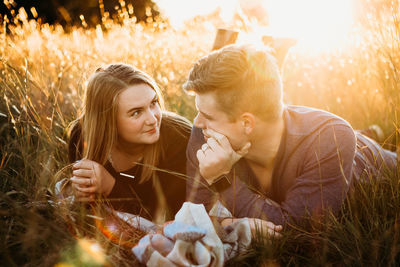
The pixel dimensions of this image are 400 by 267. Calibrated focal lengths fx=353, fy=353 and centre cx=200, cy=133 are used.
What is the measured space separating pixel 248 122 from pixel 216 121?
0.72 ft

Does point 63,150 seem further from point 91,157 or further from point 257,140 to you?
point 257,140

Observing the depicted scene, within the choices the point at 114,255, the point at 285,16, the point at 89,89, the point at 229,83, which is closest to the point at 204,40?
the point at 285,16

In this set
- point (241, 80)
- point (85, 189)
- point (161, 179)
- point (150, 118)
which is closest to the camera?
point (241, 80)

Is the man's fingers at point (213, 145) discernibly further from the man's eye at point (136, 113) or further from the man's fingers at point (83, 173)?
the man's fingers at point (83, 173)

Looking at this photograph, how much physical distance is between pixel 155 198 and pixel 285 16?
3.23 meters

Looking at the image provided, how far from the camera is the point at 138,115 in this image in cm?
294

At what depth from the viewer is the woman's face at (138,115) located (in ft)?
9.52

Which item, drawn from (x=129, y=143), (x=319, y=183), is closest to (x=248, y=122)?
(x=319, y=183)

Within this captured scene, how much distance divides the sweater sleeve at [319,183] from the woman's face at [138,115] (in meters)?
0.99

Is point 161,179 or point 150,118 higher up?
point 150,118

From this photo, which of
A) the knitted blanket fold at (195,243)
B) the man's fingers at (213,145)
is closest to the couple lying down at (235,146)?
the man's fingers at (213,145)

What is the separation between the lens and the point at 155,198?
10.0ft

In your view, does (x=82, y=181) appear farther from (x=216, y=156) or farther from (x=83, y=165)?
(x=216, y=156)

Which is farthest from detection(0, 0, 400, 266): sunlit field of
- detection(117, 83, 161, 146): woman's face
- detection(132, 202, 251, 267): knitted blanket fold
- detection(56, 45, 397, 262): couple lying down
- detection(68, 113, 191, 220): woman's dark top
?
detection(117, 83, 161, 146): woman's face
